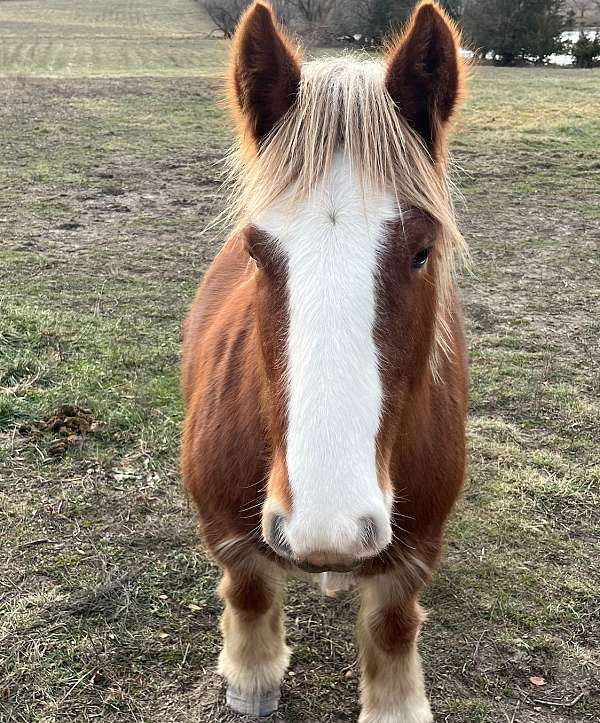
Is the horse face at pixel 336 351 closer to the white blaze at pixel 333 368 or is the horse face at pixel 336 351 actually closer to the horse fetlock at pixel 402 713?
the white blaze at pixel 333 368

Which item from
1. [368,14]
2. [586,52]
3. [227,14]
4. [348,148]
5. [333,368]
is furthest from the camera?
[227,14]

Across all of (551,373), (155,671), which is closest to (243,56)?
(155,671)

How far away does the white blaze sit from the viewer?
148 cm

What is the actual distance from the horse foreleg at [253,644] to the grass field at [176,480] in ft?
0.32

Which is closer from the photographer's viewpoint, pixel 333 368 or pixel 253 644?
pixel 333 368

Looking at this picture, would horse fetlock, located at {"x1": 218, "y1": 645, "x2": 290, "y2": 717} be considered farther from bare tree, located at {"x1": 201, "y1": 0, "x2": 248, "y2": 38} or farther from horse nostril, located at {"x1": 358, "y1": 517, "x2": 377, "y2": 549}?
bare tree, located at {"x1": 201, "y1": 0, "x2": 248, "y2": 38}

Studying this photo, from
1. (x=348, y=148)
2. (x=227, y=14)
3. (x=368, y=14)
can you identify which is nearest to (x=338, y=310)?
(x=348, y=148)

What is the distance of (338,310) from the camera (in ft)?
5.03

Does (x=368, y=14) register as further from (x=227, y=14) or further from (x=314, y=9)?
(x=227, y=14)

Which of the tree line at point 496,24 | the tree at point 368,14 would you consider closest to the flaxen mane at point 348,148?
the tree line at point 496,24

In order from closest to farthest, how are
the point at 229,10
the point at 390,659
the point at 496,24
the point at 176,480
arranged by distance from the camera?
1. the point at 390,659
2. the point at 176,480
3. the point at 496,24
4. the point at 229,10

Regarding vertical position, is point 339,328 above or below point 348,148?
below

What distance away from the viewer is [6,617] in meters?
2.86

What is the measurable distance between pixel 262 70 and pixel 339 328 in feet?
2.49
